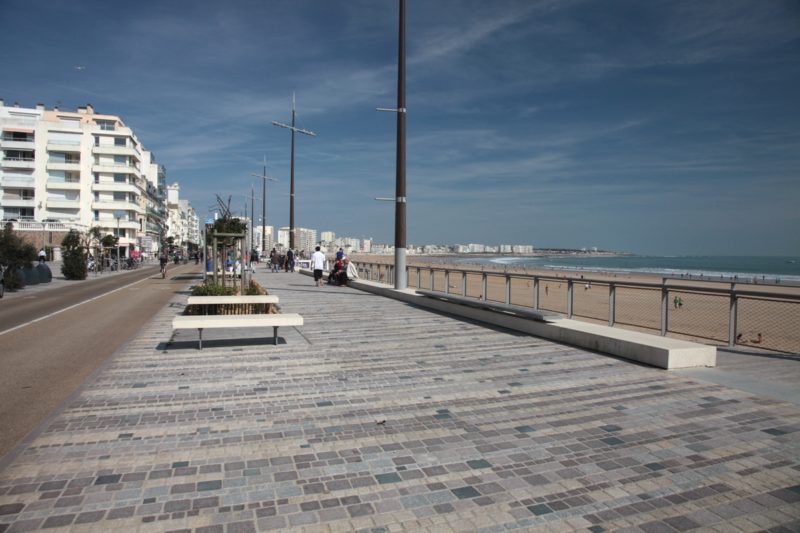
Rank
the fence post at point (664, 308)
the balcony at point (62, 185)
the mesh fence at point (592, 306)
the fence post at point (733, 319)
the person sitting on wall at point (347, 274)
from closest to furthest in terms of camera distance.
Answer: the fence post at point (733, 319), the fence post at point (664, 308), the mesh fence at point (592, 306), the person sitting on wall at point (347, 274), the balcony at point (62, 185)

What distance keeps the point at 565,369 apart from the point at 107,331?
29.4ft

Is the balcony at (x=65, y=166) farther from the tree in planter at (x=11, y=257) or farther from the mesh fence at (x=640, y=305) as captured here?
the mesh fence at (x=640, y=305)

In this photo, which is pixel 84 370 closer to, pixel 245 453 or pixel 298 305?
pixel 245 453

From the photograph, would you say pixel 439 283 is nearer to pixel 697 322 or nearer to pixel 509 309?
pixel 697 322

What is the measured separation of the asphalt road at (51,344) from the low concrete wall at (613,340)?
6.48 metres

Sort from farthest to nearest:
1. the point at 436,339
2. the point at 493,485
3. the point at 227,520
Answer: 1. the point at 436,339
2. the point at 493,485
3. the point at 227,520

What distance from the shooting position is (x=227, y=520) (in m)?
3.17

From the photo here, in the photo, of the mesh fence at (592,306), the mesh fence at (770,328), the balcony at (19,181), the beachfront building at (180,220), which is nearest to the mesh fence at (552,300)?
the mesh fence at (592,306)

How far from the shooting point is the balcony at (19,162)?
6303 cm

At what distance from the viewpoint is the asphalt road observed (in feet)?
18.5

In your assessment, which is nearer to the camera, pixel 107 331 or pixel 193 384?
pixel 193 384

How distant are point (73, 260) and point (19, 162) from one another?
4285 cm

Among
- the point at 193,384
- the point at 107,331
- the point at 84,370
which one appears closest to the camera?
the point at 193,384

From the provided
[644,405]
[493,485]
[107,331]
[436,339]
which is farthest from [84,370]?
[644,405]
